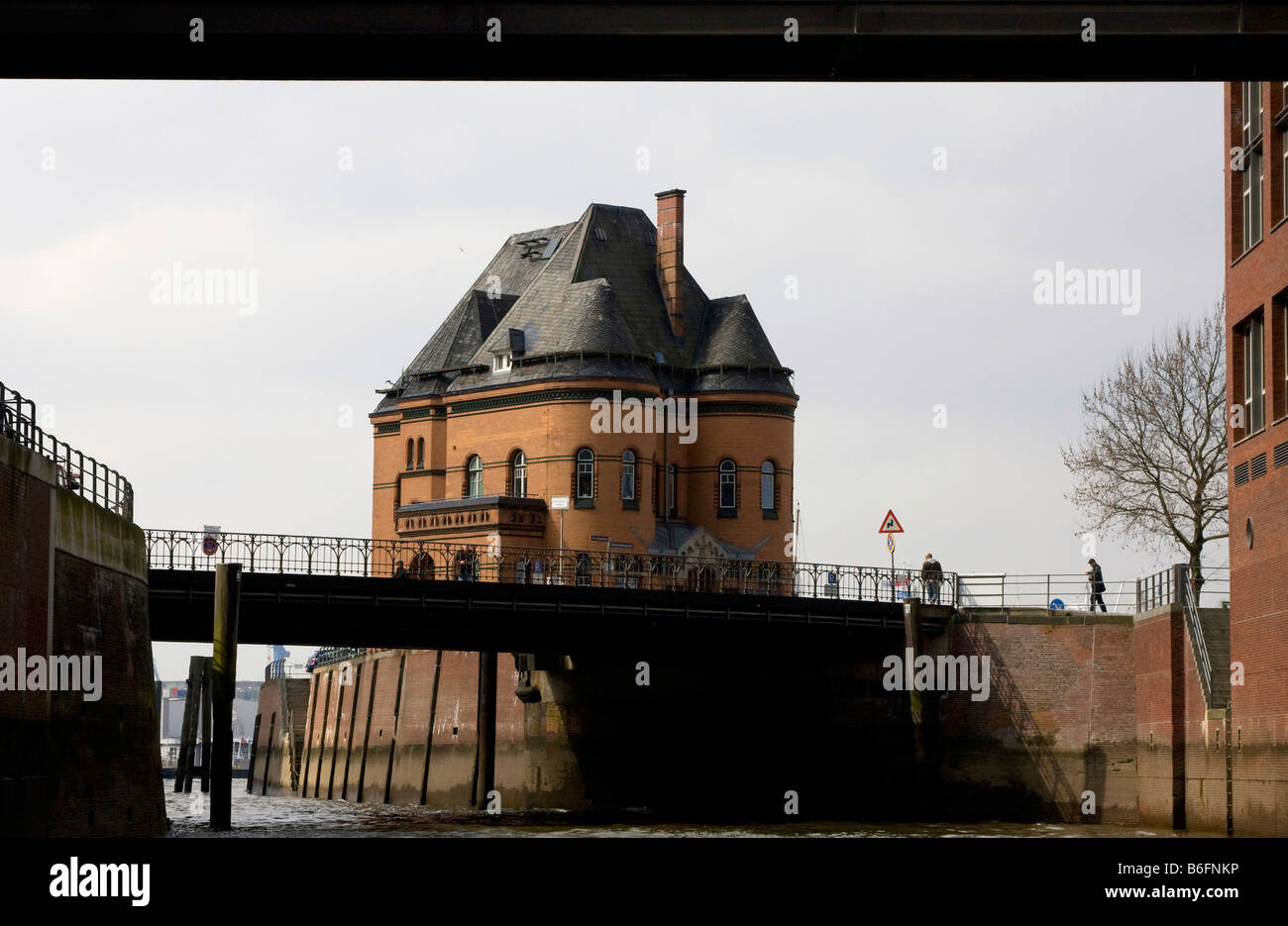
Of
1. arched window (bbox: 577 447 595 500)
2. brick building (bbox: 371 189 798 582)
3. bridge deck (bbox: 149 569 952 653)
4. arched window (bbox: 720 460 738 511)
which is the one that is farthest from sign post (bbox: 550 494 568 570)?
bridge deck (bbox: 149 569 952 653)

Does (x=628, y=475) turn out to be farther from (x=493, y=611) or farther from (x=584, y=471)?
(x=493, y=611)

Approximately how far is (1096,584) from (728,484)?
2705 centimetres

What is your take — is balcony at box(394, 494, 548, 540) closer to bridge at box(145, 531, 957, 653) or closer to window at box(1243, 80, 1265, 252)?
bridge at box(145, 531, 957, 653)

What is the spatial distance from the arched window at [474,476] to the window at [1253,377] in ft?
132

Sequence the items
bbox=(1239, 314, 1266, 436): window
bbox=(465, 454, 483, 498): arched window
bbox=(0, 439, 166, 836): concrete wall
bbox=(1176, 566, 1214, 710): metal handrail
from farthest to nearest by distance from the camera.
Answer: bbox=(465, 454, 483, 498): arched window, bbox=(1176, 566, 1214, 710): metal handrail, bbox=(1239, 314, 1266, 436): window, bbox=(0, 439, 166, 836): concrete wall

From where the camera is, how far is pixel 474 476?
258 feet

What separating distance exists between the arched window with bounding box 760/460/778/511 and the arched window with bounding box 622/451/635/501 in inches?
229

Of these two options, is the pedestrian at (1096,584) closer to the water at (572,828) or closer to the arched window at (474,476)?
the water at (572,828)

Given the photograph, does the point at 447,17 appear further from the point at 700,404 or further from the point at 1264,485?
the point at 700,404

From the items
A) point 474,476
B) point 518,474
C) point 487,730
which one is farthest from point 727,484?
point 487,730

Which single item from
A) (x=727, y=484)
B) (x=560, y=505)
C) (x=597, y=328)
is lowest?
(x=560, y=505)

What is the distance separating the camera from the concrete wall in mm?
31469
